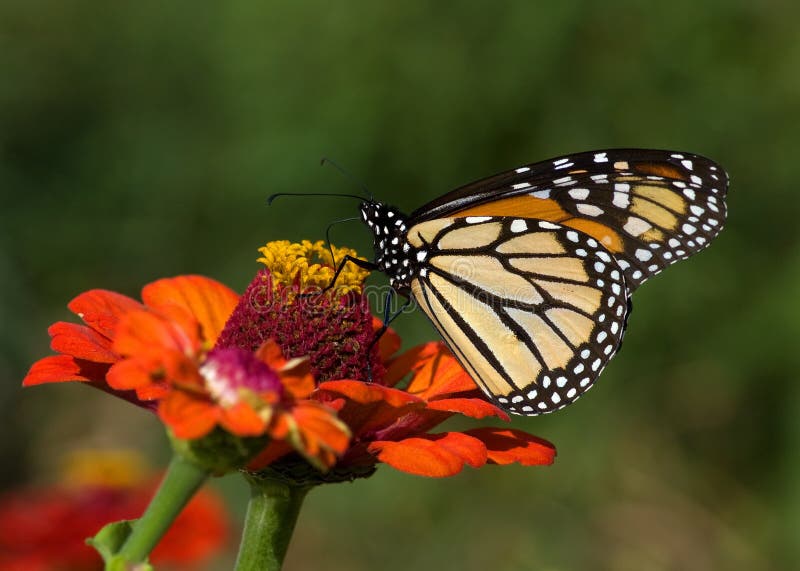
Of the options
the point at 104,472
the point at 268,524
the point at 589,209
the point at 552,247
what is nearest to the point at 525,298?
the point at 552,247

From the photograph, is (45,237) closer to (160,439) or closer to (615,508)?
(160,439)

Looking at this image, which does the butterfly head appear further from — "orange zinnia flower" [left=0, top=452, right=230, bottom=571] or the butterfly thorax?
"orange zinnia flower" [left=0, top=452, right=230, bottom=571]

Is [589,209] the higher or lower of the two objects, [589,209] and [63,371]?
the higher


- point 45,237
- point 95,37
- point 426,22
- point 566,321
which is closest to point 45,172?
point 45,237

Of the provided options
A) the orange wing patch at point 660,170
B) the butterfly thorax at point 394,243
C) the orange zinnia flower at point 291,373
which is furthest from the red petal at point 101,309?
the orange wing patch at point 660,170

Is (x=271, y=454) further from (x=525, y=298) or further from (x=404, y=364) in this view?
(x=525, y=298)
